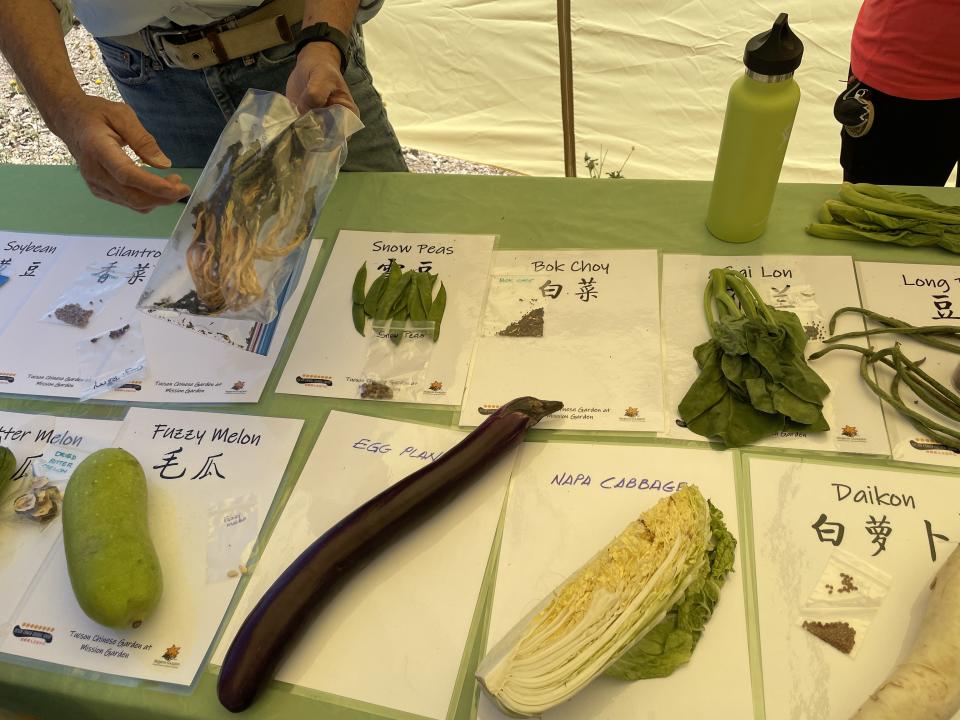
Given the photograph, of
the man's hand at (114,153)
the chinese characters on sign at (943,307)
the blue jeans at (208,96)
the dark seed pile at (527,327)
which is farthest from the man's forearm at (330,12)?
the chinese characters on sign at (943,307)

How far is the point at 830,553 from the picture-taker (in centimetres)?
84

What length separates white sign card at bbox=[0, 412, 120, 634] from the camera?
94 cm

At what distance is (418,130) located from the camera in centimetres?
271

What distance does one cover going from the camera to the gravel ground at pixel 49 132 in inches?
106

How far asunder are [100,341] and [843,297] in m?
1.30

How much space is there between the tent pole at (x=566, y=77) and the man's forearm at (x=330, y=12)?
706 millimetres

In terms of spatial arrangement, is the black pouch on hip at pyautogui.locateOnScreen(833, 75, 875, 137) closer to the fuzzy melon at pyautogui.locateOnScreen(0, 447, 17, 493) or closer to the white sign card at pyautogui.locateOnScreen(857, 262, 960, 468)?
the white sign card at pyautogui.locateOnScreen(857, 262, 960, 468)

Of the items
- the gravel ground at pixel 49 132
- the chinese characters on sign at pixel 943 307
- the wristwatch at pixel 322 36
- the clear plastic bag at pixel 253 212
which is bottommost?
the gravel ground at pixel 49 132

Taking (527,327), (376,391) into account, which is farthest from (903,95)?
(376,391)

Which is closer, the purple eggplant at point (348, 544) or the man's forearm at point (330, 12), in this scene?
the purple eggplant at point (348, 544)

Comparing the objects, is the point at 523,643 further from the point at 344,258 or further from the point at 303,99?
the point at 303,99

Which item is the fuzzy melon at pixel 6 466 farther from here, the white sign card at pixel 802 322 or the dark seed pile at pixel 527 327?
the white sign card at pixel 802 322

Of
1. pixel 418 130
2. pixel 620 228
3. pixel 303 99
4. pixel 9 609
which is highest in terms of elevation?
pixel 303 99

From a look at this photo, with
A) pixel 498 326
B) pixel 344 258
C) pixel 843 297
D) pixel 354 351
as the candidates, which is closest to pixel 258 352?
pixel 354 351
